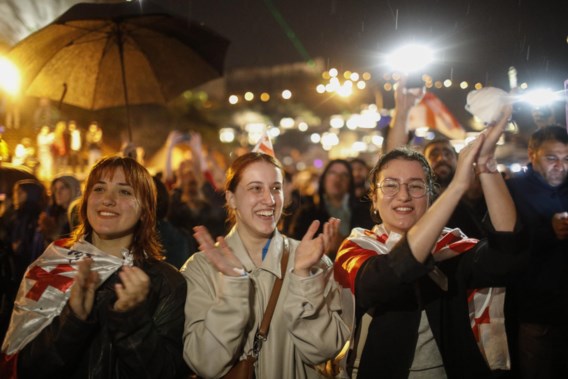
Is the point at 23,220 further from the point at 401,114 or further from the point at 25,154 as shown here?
the point at 401,114

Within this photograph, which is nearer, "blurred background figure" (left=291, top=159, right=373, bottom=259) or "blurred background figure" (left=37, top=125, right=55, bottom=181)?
"blurred background figure" (left=291, top=159, right=373, bottom=259)

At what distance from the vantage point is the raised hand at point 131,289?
287cm

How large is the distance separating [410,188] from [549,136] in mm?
2119

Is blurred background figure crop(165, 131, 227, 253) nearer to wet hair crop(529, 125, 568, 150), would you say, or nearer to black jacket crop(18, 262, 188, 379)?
black jacket crop(18, 262, 188, 379)

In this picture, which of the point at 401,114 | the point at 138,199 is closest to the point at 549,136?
the point at 401,114

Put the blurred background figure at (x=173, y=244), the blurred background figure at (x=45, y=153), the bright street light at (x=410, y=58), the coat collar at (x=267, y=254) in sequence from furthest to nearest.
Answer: the blurred background figure at (x=45, y=153), the bright street light at (x=410, y=58), the blurred background figure at (x=173, y=244), the coat collar at (x=267, y=254)

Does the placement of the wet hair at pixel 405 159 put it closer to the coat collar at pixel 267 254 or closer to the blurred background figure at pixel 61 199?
the coat collar at pixel 267 254

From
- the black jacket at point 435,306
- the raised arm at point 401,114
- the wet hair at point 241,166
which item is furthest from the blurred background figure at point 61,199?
the black jacket at point 435,306

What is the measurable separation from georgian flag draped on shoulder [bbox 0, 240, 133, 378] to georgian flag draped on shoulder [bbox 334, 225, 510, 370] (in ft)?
4.30

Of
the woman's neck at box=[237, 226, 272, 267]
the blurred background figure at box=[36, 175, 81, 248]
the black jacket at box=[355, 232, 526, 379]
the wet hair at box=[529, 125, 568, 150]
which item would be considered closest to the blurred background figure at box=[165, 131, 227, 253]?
the blurred background figure at box=[36, 175, 81, 248]

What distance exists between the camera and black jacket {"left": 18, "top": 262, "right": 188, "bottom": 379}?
291 centimetres

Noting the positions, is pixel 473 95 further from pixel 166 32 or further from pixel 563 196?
pixel 166 32

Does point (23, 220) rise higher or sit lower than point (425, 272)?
higher

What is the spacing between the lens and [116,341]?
2.97 m
